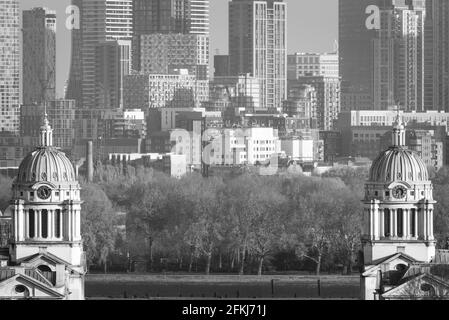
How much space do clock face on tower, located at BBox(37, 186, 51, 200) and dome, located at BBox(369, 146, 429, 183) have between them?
466 centimetres

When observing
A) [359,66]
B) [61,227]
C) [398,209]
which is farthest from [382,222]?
[359,66]

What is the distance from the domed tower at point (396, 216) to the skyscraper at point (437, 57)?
113 m

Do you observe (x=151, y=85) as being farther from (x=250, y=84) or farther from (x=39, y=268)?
(x=39, y=268)

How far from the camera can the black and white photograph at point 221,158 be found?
1300 inches

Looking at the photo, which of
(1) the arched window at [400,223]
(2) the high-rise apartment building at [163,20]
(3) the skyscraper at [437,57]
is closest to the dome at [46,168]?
(1) the arched window at [400,223]

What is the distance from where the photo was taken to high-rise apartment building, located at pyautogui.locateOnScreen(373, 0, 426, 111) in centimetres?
14475

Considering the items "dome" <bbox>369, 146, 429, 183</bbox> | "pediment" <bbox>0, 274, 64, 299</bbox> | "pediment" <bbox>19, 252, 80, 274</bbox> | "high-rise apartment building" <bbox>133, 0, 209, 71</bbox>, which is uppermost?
"high-rise apartment building" <bbox>133, 0, 209, 71</bbox>

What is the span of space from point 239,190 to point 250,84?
9140 cm

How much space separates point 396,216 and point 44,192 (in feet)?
16.5

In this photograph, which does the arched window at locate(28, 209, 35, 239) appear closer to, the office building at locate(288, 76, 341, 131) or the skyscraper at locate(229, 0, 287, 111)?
the skyscraper at locate(229, 0, 287, 111)

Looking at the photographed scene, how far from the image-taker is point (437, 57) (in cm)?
15138

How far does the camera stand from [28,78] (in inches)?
5187

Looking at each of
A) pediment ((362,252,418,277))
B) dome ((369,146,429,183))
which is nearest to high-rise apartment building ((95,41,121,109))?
dome ((369,146,429,183))
